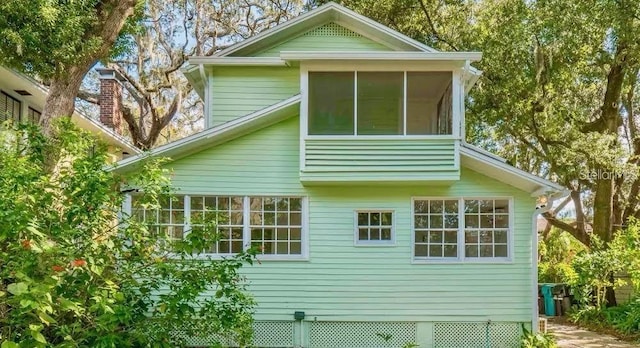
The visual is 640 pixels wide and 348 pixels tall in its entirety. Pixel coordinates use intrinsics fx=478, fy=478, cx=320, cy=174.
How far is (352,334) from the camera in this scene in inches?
357

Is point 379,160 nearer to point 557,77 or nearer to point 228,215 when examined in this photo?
point 228,215

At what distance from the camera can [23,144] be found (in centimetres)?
554

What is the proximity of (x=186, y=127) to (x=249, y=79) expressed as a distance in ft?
49.3

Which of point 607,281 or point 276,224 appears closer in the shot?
point 276,224

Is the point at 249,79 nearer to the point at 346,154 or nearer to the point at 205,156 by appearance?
the point at 205,156

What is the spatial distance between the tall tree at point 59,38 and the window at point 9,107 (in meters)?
2.24

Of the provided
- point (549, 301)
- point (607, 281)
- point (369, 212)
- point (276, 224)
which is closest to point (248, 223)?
point (276, 224)

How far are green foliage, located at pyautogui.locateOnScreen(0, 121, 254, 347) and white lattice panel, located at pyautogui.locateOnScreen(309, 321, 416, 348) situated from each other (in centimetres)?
340

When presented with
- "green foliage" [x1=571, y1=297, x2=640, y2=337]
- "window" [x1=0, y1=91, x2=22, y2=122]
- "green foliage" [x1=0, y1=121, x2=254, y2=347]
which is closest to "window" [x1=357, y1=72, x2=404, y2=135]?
"green foliage" [x1=0, y1=121, x2=254, y2=347]

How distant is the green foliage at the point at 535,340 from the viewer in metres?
8.74

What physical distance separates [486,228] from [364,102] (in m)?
3.39

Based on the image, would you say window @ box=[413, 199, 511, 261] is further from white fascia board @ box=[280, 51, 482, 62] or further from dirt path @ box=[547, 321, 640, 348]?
dirt path @ box=[547, 321, 640, 348]

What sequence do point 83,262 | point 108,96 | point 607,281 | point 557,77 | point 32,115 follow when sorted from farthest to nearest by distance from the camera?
point 108,96, point 557,77, point 32,115, point 607,281, point 83,262

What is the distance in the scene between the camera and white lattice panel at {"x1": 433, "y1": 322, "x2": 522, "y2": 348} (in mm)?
9039
